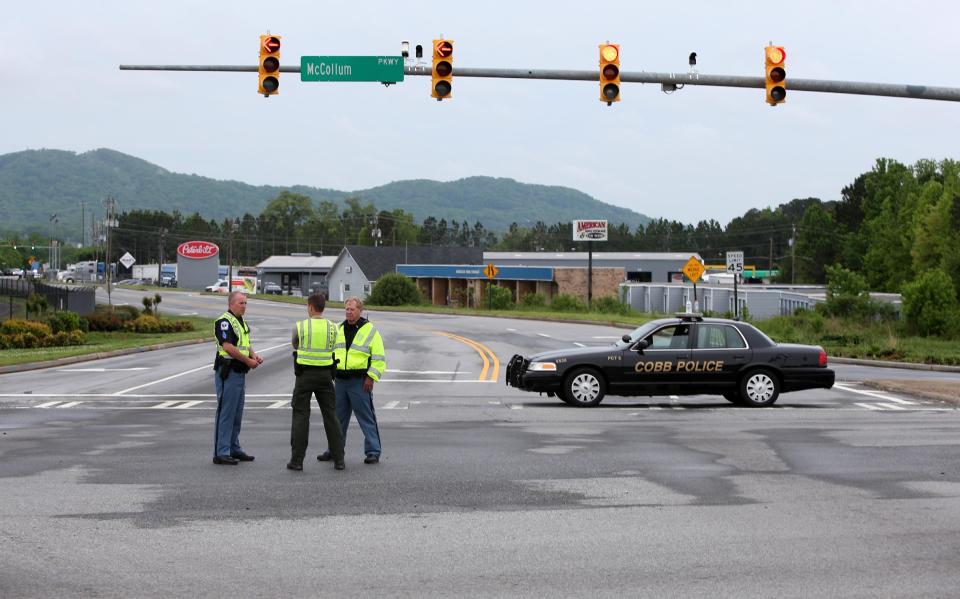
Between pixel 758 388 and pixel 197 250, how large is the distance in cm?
12115

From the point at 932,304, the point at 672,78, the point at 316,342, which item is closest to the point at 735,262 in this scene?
the point at 932,304

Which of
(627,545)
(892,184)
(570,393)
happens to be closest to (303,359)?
(627,545)

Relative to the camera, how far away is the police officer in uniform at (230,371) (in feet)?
36.0

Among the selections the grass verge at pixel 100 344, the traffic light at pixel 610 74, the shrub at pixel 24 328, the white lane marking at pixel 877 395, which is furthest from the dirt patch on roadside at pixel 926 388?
the shrub at pixel 24 328

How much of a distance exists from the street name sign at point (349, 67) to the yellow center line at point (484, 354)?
7.82 m

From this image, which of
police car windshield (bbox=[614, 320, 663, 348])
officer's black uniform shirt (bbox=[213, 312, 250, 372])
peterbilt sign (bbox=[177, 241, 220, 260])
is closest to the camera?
officer's black uniform shirt (bbox=[213, 312, 250, 372])

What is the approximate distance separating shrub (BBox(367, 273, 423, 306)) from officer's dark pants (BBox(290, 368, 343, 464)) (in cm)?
7398

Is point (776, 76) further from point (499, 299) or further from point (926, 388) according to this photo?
point (499, 299)

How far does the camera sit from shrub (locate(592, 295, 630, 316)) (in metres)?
65.4

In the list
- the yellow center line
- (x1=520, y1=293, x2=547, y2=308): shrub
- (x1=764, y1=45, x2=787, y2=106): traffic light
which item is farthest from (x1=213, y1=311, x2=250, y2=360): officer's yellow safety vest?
(x1=520, y1=293, x2=547, y2=308): shrub

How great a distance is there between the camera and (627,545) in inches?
303

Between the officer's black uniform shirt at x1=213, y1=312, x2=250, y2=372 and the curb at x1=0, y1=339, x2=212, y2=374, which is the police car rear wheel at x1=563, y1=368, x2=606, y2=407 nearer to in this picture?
the officer's black uniform shirt at x1=213, y1=312, x2=250, y2=372

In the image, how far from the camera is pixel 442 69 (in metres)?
18.9

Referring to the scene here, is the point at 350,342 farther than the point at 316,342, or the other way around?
the point at 350,342
